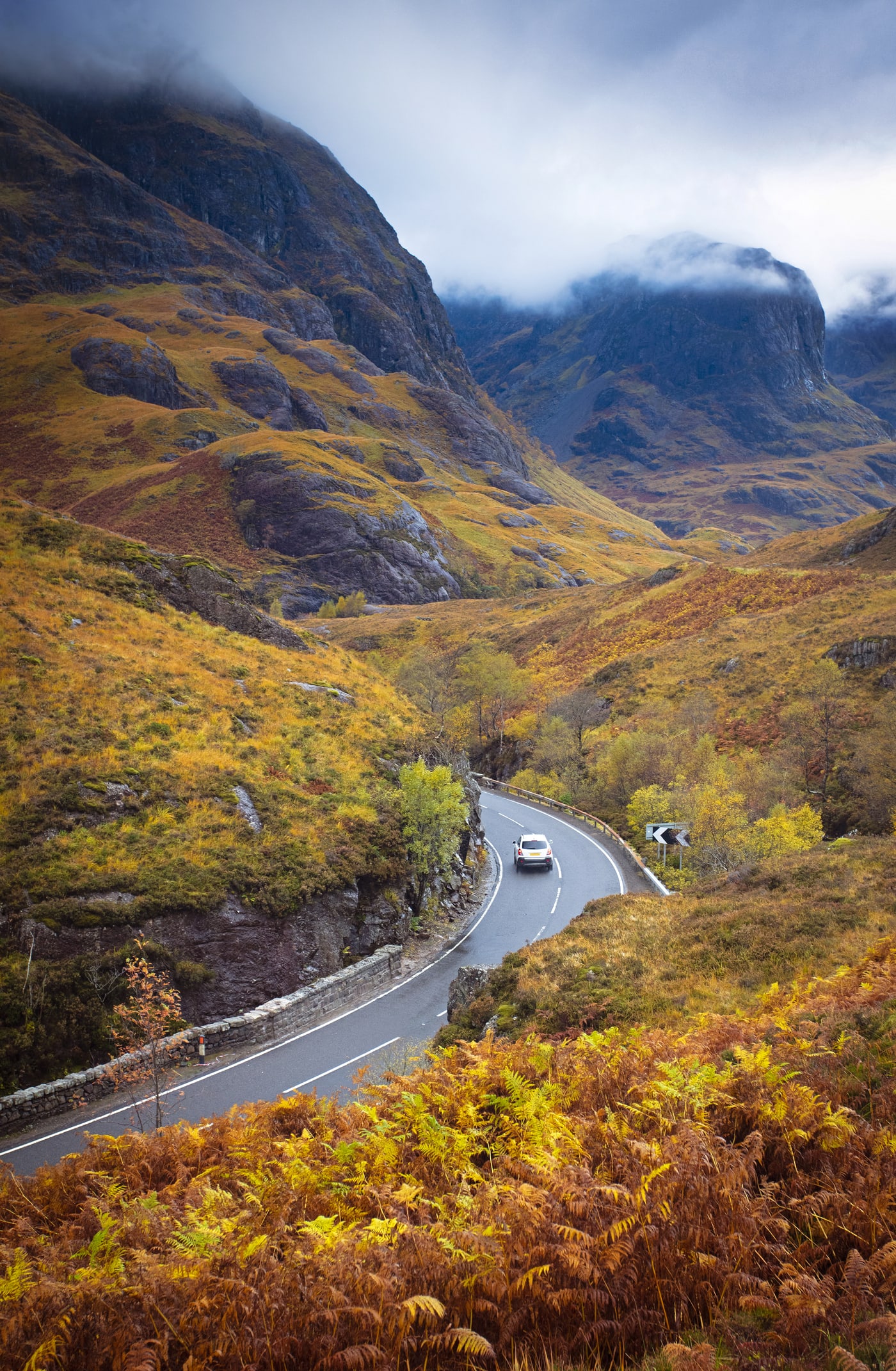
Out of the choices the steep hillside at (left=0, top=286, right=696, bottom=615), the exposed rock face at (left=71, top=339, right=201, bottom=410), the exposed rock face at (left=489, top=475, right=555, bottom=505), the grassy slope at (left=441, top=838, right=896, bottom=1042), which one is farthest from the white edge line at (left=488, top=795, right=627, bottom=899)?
the exposed rock face at (left=489, top=475, right=555, bottom=505)

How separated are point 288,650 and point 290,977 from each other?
21.4 meters

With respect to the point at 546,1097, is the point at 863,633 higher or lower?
higher

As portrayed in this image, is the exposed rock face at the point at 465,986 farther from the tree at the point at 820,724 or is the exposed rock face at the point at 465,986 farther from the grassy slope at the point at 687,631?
the grassy slope at the point at 687,631

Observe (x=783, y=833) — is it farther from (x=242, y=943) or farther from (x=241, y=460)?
(x=241, y=460)

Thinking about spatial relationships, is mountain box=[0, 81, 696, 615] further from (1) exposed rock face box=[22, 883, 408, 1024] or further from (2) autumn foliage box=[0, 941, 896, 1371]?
(2) autumn foliage box=[0, 941, 896, 1371]

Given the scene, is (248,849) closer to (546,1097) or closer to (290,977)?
(290,977)

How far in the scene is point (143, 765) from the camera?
71.5ft

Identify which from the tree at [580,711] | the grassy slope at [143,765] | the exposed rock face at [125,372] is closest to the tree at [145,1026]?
the grassy slope at [143,765]

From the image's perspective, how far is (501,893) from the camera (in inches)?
1197

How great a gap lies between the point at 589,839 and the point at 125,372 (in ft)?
533

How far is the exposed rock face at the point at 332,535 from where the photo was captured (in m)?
124

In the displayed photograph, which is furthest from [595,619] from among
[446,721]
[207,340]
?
[207,340]

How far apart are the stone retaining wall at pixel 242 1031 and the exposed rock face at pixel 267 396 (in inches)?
6318

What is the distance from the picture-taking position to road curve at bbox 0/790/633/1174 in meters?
13.9
